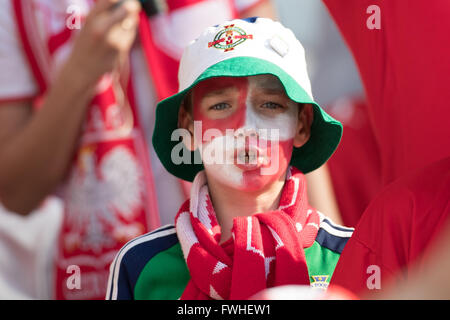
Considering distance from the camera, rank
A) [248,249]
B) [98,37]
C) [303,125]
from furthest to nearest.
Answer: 1. [98,37]
2. [303,125]
3. [248,249]

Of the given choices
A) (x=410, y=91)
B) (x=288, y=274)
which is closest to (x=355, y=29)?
(x=410, y=91)

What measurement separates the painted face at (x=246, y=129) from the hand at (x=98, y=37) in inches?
12.3

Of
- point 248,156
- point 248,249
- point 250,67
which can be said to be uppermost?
point 250,67

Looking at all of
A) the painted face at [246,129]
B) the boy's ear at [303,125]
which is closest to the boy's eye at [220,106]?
the painted face at [246,129]

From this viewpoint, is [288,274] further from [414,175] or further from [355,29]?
[355,29]

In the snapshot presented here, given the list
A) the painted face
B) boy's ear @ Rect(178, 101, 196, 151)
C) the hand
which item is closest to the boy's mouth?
the painted face

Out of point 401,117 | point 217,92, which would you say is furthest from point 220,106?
point 401,117

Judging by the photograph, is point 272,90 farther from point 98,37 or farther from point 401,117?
point 98,37

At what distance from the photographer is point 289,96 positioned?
912 mm

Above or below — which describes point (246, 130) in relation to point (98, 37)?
below

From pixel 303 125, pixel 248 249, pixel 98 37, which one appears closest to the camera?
pixel 248 249

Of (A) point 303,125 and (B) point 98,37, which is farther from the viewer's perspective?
(B) point 98,37

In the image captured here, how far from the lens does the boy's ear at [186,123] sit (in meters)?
1.03

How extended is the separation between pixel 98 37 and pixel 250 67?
1.31 ft
